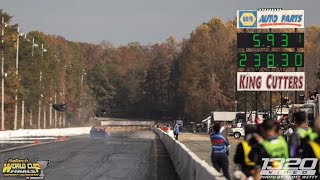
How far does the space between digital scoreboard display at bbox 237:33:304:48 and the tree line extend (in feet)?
147

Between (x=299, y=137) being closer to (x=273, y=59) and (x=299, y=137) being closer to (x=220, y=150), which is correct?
(x=220, y=150)

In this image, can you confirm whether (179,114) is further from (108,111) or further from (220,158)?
(220,158)

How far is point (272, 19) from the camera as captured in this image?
54.5 m

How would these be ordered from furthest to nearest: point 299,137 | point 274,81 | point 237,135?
point 237,135, point 274,81, point 299,137

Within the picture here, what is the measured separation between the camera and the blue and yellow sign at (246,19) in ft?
181

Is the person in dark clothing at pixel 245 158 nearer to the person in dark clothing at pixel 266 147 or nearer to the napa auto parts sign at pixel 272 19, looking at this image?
the person in dark clothing at pixel 266 147

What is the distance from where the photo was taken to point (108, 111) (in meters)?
189

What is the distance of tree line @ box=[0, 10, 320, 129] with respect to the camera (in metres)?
108

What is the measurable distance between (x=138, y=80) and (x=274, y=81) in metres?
142

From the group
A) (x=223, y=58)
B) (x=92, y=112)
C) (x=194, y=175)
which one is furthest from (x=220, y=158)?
(x=92, y=112)

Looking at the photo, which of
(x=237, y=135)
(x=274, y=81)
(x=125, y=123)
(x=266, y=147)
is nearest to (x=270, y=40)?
(x=274, y=81)

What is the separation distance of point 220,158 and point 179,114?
491 feet

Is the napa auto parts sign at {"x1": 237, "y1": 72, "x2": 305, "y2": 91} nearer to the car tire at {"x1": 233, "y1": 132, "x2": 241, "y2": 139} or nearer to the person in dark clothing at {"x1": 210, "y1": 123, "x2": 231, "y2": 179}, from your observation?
the car tire at {"x1": 233, "y1": 132, "x2": 241, "y2": 139}

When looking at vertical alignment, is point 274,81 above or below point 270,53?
below
